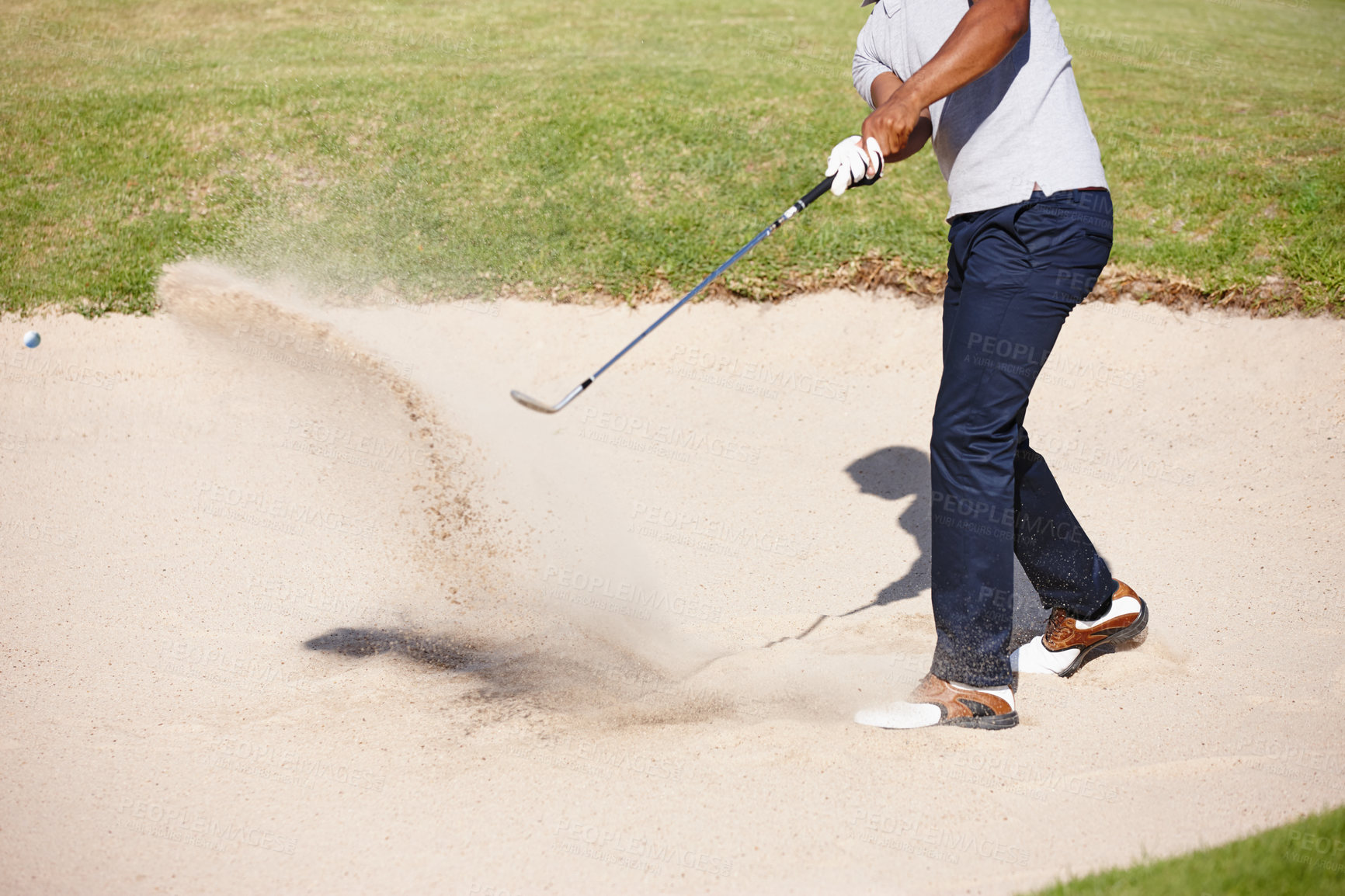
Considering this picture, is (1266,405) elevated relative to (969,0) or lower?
lower

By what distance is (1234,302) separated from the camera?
626 cm

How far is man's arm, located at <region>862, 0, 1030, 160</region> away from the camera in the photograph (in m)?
3.00

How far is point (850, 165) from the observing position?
3441 mm

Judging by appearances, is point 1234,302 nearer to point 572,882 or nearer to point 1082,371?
point 1082,371

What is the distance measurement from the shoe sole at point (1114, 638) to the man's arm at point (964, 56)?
2.04 metres

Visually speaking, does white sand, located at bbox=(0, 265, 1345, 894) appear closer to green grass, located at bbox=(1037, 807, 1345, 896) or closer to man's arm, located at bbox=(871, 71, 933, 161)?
green grass, located at bbox=(1037, 807, 1345, 896)

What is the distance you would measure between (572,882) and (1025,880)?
123 cm

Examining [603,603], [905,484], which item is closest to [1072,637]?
[905,484]

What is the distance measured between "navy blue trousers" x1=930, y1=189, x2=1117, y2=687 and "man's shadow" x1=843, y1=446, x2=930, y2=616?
1.21m

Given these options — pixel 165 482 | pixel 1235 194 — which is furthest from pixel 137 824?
pixel 1235 194

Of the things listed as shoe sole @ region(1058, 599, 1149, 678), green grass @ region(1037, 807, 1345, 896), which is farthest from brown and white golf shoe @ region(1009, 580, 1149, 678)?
green grass @ region(1037, 807, 1345, 896)

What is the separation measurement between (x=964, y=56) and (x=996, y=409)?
107 cm

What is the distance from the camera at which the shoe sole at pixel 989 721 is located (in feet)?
11.3

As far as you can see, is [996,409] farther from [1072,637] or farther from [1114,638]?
[1114,638]
